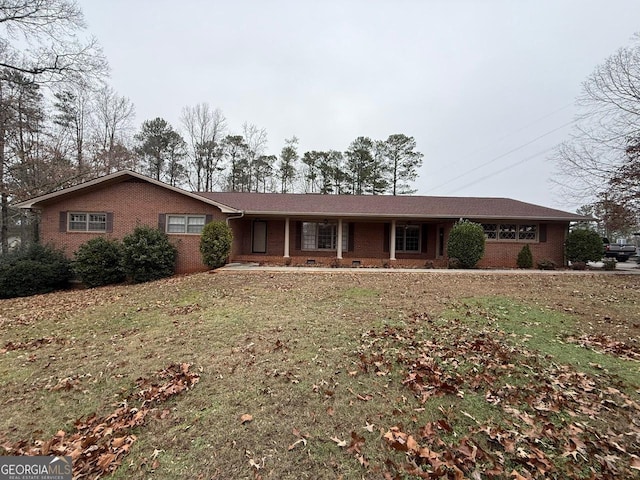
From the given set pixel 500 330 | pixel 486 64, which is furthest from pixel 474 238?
pixel 486 64

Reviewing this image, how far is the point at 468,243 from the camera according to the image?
45.0 feet

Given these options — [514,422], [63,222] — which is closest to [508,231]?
[514,422]

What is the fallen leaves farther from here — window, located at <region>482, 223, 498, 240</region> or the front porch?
window, located at <region>482, 223, 498, 240</region>

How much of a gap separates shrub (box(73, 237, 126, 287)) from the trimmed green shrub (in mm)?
3211

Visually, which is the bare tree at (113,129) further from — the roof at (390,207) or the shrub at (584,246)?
the shrub at (584,246)

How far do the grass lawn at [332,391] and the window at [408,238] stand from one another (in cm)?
967

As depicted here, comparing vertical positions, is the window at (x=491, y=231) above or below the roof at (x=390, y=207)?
below

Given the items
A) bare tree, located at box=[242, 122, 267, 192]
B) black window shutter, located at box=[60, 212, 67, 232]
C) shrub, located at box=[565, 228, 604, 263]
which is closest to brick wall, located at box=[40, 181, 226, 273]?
black window shutter, located at box=[60, 212, 67, 232]

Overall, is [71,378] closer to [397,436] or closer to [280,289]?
[397,436]

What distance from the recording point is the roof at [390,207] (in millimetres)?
14836

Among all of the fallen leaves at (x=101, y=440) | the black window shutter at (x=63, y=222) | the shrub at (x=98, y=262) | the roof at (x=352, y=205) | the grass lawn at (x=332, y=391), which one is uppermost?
the roof at (x=352, y=205)

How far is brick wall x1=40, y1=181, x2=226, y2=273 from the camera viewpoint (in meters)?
13.6

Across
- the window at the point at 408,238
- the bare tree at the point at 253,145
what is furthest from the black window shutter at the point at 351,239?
the bare tree at the point at 253,145

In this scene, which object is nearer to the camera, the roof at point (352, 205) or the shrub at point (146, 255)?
the shrub at point (146, 255)
